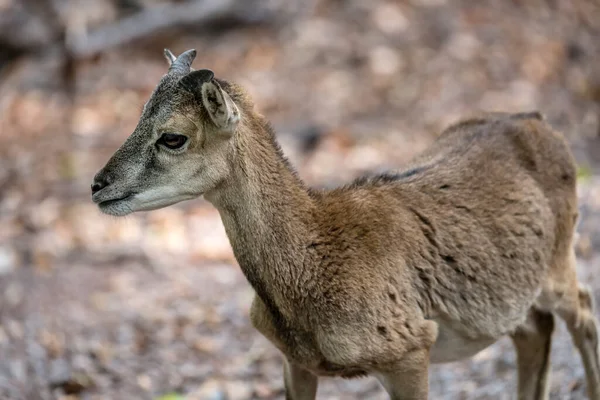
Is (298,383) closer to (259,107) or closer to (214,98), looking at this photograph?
(214,98)

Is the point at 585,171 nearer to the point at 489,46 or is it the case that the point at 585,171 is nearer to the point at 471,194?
the point at 489,46

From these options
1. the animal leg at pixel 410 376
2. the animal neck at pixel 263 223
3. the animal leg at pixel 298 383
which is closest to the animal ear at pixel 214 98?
the animal neck at pixel 263 223

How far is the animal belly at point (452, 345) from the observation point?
5914 mm

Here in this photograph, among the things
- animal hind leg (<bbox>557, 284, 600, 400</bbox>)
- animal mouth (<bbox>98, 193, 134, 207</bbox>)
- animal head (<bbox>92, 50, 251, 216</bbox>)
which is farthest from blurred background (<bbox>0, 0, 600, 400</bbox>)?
animal head (<bbox>92, 50, 251, 216</bbox>)

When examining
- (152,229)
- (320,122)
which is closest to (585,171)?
(320,122)

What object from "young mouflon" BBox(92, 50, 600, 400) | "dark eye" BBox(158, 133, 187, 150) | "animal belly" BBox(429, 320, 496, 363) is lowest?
"animal belly" BBox(429, 320, 496, 363)

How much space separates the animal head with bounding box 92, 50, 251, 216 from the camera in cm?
522

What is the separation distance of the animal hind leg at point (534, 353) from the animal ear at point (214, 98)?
3.13 meters

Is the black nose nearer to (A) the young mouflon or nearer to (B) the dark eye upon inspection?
(A) the young mouflon

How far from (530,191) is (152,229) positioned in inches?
268

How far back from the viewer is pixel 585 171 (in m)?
12.1

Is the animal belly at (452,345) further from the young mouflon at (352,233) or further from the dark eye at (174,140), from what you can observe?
the dark eye at (174,140)

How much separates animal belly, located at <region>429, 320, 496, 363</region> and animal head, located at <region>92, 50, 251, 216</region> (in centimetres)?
188

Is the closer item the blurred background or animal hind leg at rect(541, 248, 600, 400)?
animal hind leg at rect(541, 248, 600, 400)
